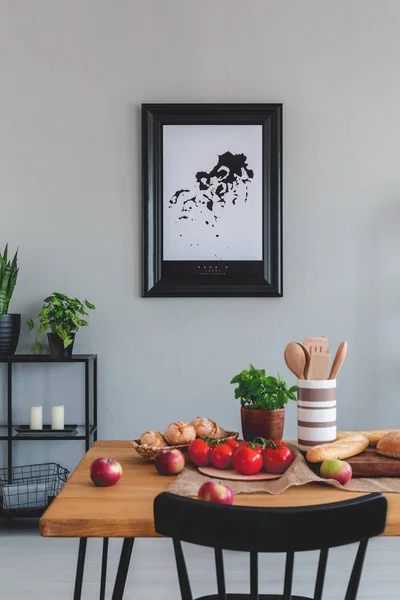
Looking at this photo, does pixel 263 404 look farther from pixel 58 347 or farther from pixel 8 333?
pixel 8 333

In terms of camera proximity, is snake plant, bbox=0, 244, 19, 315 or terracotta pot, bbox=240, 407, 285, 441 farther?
snake plant, bbox=0, 244, 19, 315

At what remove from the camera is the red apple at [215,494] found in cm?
129

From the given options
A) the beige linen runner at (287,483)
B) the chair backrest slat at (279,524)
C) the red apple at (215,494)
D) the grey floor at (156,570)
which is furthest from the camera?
the grey floor at (156,570)

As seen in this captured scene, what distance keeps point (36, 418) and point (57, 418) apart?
0.11 meters

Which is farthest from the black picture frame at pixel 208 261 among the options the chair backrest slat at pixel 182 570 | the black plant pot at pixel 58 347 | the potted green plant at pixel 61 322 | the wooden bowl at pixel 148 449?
the chair backrest slat at pixel 182 570

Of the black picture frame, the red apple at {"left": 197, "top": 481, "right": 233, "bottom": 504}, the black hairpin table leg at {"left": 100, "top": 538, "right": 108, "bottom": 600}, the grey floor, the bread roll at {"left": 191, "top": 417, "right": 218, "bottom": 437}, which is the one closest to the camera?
the red apple at {"left": 197, "top": 481, "right": 233, "bottom": 504}

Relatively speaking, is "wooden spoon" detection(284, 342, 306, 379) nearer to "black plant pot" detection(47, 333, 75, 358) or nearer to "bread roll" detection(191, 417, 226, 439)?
"bread roll" detection(191, 417, 226, 439)

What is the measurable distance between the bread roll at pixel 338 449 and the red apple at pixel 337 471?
10cm

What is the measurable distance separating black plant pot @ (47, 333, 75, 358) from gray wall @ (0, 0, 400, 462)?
212 millimetres

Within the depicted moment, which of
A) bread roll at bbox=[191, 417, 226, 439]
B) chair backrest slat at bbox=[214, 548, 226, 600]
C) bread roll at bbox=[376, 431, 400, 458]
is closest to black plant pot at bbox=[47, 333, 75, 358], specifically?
bread roll at bbox=[191, 417, 226, 439]

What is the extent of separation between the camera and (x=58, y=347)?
335 centimetres

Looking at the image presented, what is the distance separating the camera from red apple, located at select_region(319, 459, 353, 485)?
1.48m

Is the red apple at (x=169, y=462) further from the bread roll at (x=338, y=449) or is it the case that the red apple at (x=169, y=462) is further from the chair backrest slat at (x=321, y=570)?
the chair backrest slat at (x=321, y=570)

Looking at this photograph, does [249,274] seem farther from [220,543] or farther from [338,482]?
[220,543]
